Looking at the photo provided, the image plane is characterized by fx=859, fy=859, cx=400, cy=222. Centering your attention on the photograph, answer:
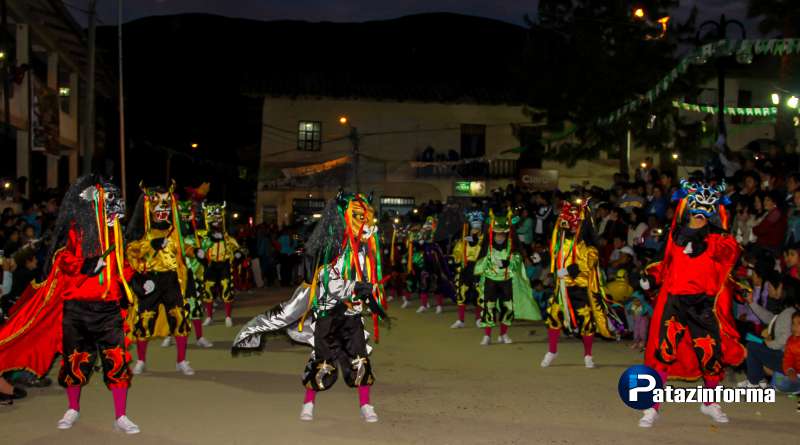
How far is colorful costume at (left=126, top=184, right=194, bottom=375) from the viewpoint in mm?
9891

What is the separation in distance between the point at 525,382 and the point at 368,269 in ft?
9.06

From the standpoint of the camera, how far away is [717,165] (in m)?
15.2

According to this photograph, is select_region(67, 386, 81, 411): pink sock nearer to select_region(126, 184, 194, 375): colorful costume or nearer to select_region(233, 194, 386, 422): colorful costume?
select_region(233, 194, 386, 422): colorful costume

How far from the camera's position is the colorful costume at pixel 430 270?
17984 millimetres

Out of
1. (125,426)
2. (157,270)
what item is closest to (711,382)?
(125,426)

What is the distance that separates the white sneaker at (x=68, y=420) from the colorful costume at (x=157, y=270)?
2541 millimetres

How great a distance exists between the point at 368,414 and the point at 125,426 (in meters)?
2.05

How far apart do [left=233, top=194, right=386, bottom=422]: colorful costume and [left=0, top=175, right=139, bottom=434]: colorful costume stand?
5.23 ft

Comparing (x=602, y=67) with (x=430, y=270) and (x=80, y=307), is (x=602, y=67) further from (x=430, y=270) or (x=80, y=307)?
(x=80, y=307)

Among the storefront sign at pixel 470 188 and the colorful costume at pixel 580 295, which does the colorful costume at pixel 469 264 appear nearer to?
the colorful costume at pixel 580 295

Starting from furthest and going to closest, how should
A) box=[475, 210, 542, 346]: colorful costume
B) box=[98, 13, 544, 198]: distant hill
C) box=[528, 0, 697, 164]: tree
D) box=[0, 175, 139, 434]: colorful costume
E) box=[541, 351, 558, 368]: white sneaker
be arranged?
box=[98, 13, 544, 198]: distant hill
box=[528, 0, 697, 164]: tree
box=[475, 210, 542, 346]: colorful costume
box=[541, 351, 558, 368]: white sneaker
box=[0, 175, 139, 434]: colorful costume

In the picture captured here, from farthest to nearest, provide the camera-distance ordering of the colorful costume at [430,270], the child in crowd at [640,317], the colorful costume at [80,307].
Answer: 1. the colorful costume at [430,270]
2. the child in crowd at [640,317]
3. the colorful costume at [80,307]

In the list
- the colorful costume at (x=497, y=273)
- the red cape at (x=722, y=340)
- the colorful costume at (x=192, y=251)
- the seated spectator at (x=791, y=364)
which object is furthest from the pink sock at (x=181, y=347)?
the seated spectator at (x=791, y=364)

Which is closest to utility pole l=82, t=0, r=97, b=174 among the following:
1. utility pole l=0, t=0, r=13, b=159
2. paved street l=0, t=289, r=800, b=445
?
utility pole l=0, t=0, r=13, b=159
